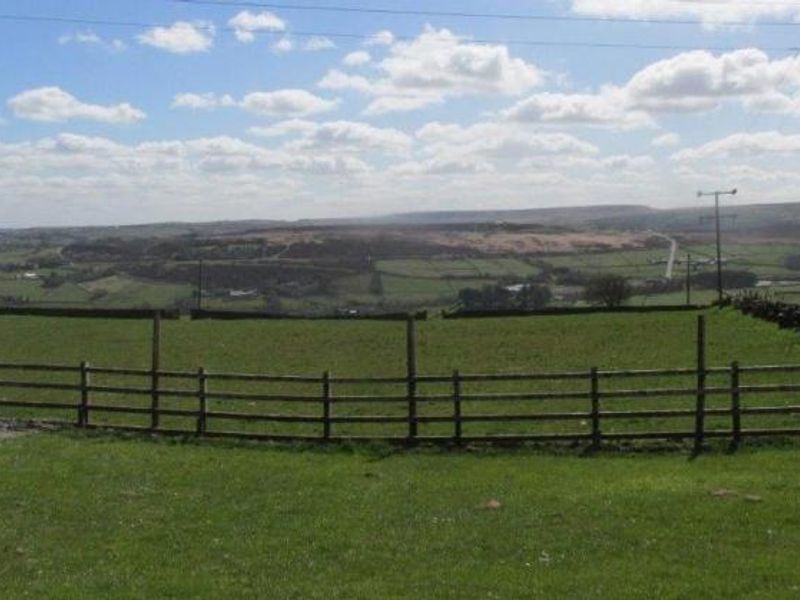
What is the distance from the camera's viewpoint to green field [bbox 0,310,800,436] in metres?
20.5

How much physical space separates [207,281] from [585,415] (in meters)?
71.6

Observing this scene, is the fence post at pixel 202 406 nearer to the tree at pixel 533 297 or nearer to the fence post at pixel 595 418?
the fence post at pixel 595 418

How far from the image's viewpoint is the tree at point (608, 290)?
73875 mm

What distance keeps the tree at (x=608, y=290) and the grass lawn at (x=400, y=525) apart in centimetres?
5974

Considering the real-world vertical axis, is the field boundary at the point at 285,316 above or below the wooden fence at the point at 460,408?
below

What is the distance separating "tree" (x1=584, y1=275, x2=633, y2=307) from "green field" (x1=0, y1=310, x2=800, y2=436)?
2196cm

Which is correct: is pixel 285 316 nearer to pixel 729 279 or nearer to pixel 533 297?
pixel 533 297

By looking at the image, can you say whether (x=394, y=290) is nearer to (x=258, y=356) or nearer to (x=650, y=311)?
(x=650, y=311)

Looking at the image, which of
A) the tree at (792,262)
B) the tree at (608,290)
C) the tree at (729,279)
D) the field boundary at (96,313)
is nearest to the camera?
the field boundary at (96,313)

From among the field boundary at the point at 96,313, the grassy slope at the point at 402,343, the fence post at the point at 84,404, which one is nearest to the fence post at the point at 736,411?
→ the fence post at the point at 84,404

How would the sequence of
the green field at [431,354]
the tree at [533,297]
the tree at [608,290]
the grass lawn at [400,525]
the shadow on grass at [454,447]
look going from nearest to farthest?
the grass lawn at [400,525], the shadow on grass at [454,447], the green field at [431,354], the tree at [533,297], the tree at [608,290]

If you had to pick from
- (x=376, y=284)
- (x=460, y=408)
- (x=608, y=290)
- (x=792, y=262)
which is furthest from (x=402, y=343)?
(x=792, y=262)

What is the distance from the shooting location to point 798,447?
49.9 ft

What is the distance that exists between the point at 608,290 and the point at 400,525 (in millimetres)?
65676
